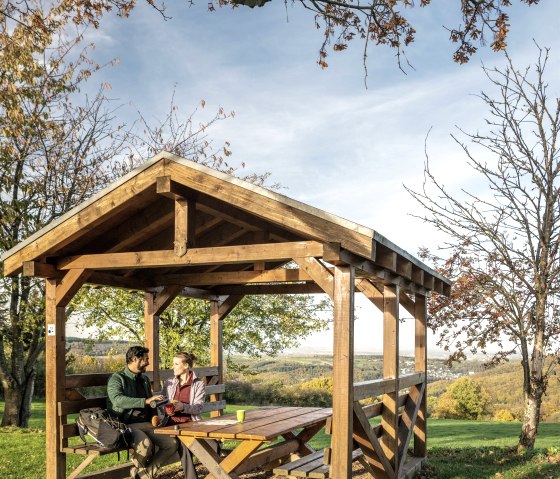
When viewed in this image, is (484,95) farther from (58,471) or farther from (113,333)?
(113,333)

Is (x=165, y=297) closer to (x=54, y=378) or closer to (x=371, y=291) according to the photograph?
(x=54, y=378)

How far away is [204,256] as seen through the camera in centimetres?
720

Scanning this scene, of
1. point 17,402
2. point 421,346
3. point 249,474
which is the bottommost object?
point 17,402

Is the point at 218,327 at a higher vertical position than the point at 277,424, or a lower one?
higher

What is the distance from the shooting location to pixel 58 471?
7949 millimetres

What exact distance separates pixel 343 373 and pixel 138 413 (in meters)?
2.71

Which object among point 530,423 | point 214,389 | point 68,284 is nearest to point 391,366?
point 214,389

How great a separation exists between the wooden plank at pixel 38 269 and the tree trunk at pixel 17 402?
9.14 m

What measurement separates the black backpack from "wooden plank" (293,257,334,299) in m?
2.74

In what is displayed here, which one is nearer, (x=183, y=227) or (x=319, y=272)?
(x=319, y=272)

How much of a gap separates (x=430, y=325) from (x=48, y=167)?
912 cm

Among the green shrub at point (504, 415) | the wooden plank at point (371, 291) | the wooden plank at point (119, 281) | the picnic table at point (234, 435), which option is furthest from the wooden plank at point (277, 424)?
the green shrub at point (504, 415)

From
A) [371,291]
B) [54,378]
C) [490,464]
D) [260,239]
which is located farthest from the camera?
[490,464]

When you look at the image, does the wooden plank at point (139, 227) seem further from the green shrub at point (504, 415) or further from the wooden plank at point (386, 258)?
the green shrub at point (504, 415)
